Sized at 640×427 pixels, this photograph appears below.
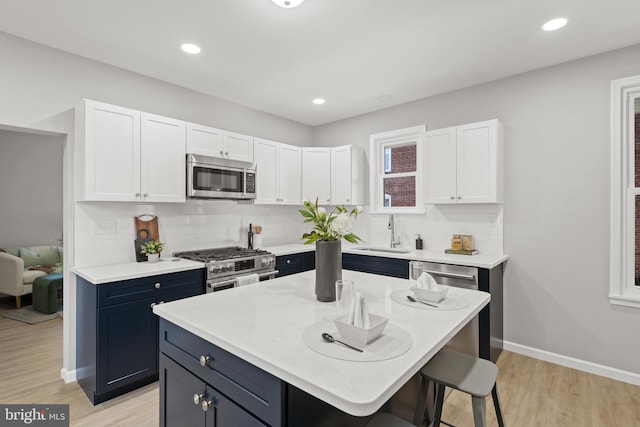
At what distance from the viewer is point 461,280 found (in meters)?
3.04

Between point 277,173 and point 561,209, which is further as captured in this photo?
point 277,173

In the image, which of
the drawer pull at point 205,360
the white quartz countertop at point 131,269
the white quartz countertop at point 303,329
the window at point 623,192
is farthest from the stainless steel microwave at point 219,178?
the window at point 623,192

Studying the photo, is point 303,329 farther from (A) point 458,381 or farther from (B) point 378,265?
(B) point 378,265

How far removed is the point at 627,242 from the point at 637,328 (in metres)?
0.70

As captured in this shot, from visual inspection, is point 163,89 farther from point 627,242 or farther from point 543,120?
point 627,242

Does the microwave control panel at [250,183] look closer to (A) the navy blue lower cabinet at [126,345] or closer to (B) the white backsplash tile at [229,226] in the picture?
(B) the white backsplash tile at [229,226]

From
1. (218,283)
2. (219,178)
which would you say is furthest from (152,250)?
(219,178)

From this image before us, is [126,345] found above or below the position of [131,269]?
below

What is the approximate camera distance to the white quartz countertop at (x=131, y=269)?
244 centimetres

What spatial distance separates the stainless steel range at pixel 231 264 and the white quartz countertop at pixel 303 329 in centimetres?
114

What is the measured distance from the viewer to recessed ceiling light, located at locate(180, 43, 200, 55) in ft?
8.80

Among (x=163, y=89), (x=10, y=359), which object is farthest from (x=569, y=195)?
(x=10, y=359)

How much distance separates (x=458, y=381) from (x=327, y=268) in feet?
2.45

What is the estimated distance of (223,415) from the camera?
49.0 inches
